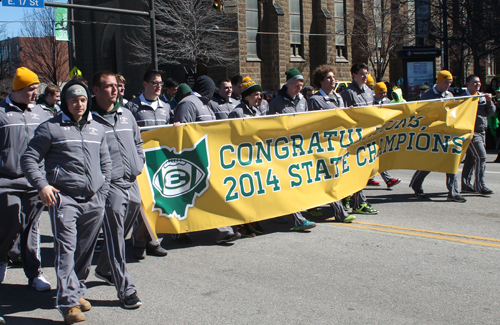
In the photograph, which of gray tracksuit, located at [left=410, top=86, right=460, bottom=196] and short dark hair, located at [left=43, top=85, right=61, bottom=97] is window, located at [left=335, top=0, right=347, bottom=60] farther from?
short dark hair, located at [left=43, top=85, right=61, bottom=97]

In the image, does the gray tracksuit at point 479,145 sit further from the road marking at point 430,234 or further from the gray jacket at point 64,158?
the gray jacket at point 64,158

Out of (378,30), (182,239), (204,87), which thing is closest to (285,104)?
(204,87)

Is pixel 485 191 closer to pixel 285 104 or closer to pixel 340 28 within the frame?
pixel 285 104

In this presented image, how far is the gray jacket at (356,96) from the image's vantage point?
822 cm

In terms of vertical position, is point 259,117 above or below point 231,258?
above

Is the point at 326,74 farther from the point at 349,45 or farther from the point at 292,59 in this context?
the point at 349,45

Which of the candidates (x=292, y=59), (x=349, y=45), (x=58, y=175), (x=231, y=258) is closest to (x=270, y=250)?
(x=231, y=258)

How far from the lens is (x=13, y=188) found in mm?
5062

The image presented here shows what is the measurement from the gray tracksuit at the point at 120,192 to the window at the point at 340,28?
1536 inches

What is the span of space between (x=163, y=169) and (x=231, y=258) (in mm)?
1284

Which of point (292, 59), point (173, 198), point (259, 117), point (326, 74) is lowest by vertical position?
point (173, 198)

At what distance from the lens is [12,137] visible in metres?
5.17

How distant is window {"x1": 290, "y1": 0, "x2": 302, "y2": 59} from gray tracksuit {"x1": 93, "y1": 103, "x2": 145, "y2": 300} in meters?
36.1

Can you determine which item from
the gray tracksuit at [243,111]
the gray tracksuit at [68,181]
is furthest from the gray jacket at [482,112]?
the gray tracksuit at [68,181]
